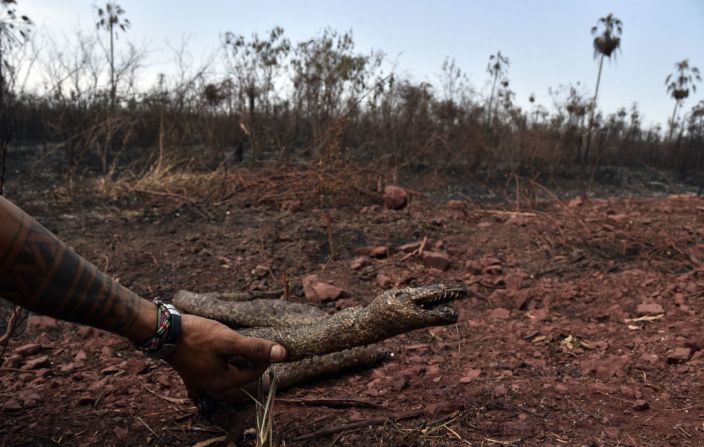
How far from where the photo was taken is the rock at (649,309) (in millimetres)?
3271

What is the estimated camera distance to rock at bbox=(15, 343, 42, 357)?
279 cm

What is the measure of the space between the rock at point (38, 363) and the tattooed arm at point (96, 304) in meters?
1.20

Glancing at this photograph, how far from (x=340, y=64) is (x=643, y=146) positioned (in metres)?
14.8

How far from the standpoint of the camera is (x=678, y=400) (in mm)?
2133

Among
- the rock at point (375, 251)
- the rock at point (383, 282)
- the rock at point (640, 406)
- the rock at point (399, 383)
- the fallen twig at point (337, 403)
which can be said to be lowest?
Result: the fallen twig at point (337, 403)

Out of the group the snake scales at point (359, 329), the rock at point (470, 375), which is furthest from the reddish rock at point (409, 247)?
the rock at point (470, 375)

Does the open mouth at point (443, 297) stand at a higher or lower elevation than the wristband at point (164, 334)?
higher

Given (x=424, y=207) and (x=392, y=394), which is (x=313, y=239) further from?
(x=392, y=394)

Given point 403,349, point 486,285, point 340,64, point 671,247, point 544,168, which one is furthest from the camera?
point 544,168

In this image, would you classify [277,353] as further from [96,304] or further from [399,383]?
[399,383]

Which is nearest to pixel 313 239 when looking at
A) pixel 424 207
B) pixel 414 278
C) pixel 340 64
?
pixel 414 278

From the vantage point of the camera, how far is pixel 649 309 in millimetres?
3301

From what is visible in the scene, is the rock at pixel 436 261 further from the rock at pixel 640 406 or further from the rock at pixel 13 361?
the rock at pixel 13 361

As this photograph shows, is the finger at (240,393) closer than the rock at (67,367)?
Yes
